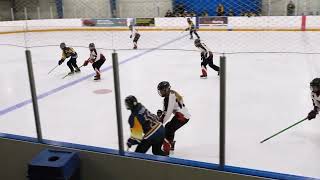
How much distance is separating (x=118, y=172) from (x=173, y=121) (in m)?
0.98

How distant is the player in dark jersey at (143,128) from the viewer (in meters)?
3.02

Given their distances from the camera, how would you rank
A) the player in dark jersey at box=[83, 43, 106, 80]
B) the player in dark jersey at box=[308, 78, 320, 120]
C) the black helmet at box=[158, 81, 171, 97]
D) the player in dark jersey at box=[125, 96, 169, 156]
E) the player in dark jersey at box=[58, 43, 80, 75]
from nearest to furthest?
the player in dark jersey at box=[125, 96, 169, 156]
the black helmet at box=[158, 81, 171, 97]
the player in dark jersey at box=[308, 78, 320, 120]
the player in dark jersey at box=[83, 43, 106, 80]
the player in dark jersey at box=[58, 43, 80, 75]

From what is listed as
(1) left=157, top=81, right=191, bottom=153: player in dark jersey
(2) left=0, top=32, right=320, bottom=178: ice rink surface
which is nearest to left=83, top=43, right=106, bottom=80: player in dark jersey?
(2) left=0, top=32, right=320, bottom=178: ice rink surface

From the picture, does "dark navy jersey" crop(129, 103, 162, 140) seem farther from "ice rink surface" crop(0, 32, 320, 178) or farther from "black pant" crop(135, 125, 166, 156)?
"ice rink surface" crop(0, 32, 320, 178)

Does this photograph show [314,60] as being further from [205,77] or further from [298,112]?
[298,112]

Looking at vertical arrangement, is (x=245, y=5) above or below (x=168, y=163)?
above

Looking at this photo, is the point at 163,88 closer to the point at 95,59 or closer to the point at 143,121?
the point at 143,121

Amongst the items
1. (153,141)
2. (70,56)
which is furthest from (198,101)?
(70,56)

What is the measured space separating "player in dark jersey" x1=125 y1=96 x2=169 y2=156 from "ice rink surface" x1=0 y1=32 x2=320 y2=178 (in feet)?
1.58

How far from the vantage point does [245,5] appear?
13688mm

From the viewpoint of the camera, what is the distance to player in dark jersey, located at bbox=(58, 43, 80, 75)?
7.30 metres

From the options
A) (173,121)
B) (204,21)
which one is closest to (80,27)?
(204,21)

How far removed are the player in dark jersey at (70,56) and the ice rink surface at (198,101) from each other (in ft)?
0.84

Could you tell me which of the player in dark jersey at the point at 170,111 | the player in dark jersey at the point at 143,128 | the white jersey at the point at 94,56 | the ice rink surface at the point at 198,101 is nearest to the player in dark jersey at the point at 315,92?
the ice rink surface at the point at 198,101
